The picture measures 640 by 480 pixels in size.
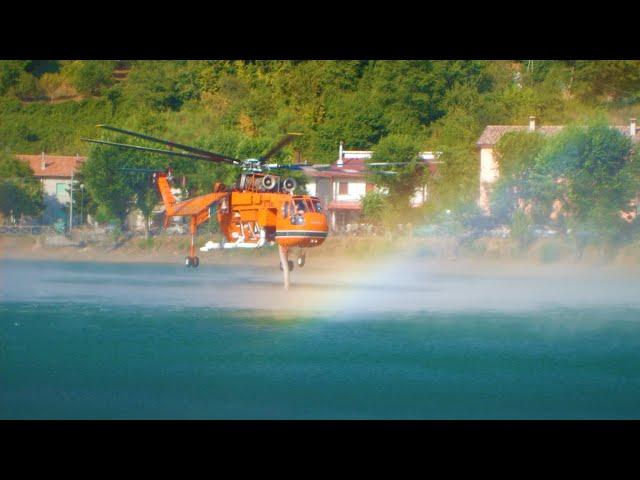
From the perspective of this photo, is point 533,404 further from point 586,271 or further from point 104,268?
point 104,268

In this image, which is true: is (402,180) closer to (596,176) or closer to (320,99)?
(596,176)

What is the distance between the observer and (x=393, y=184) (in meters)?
54.3

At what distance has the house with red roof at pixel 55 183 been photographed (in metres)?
61.2

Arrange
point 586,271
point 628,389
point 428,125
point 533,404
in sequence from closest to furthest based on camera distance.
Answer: point 533,404 < point 628,389 < point 586,271 < point 428,125

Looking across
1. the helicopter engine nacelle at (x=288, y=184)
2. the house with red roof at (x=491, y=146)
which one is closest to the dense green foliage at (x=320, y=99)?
the house with red roof at (x=491, y=146)

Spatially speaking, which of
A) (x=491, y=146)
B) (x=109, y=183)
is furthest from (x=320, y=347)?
(x=491, y=146)

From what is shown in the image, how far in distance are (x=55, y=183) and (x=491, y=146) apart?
2264 centimetres

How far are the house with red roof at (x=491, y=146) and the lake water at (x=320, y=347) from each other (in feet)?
34.0

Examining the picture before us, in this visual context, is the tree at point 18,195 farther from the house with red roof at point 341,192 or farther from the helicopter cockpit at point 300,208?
the helicopter cockpit at point 300,208

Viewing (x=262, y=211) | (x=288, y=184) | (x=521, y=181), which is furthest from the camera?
(x=521, y=181)

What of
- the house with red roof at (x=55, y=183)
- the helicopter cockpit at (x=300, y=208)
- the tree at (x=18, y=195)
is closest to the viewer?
the helicopter cockpit at (x=300, y=208)

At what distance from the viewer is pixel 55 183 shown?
62.1m

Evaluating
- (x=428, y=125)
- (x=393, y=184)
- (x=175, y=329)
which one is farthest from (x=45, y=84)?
(x=175, y=329)

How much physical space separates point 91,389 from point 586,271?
2798 cm
